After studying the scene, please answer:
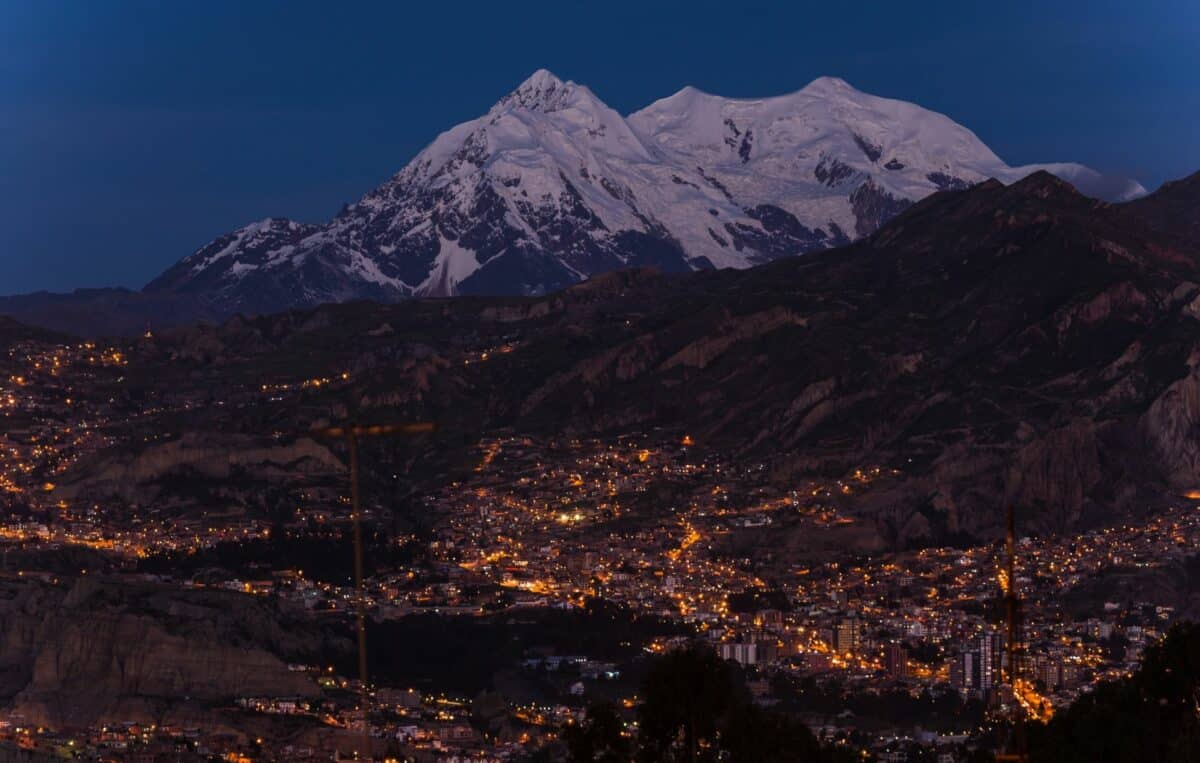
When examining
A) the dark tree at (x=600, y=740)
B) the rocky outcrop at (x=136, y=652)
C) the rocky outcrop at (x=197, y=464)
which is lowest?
the dark tree at (x=600, y=740)

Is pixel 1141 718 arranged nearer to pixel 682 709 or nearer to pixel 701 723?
pixel 701 723

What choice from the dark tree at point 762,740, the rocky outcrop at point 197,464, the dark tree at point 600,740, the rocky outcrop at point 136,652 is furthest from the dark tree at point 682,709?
the rocky outcrop at point 197,464

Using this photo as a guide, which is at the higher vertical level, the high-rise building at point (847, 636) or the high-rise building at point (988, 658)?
the high-rise building at point (847, 636)

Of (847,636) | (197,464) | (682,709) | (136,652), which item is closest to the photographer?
(682,709)

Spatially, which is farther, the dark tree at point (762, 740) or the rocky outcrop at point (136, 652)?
the rocky outcrop at point (136, 652)

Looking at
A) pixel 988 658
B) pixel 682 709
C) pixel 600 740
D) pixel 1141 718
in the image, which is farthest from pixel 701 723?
pixel 988 658

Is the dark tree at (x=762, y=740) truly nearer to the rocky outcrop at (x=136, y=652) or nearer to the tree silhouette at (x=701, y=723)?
the tree silhouette at (x=701, y=723)

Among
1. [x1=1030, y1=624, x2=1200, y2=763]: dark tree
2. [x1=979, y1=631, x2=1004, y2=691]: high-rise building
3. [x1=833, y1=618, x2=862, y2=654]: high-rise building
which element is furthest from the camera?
[x1=833, y1=618, x2=862, y2=654]: high-rise building

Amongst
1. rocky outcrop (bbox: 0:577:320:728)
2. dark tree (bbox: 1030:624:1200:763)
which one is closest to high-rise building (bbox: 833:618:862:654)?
rocky outcrop (bbox: 0:577:320:728)

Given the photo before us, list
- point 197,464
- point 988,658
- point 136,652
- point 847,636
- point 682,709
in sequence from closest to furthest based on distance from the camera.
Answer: point 682,709
point 988,658
point 136,652
point 847,636
point 197,464

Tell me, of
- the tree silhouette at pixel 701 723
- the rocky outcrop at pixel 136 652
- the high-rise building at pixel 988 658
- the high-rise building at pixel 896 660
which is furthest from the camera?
the high-rise building at pixel 896 660

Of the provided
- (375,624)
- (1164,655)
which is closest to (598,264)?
(375,624)

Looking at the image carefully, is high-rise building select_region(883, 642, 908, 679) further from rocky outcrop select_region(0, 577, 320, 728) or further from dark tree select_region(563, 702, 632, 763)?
dark tree select_region(563, 702, 632, 763)
